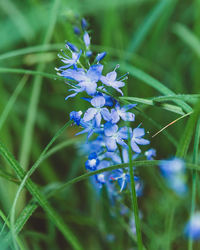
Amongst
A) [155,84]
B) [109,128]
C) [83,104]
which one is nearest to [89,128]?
[109,128]

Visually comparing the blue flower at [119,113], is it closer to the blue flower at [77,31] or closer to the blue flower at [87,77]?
the blue flower at [87,77]

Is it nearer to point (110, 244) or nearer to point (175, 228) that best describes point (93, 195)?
point (110, 244)

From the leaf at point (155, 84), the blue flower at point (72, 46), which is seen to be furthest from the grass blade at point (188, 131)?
the blue flower at point (72, 46)

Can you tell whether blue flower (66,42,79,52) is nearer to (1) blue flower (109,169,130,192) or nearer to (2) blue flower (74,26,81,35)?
(2) blue flower (74,26,81,35)

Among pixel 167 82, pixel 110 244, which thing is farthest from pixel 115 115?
pixel 167 82

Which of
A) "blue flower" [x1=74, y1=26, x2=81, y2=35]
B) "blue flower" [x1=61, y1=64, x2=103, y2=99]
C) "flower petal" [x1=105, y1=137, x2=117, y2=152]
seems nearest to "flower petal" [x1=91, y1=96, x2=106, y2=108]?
"blue flower" [x1=61, y1=64, x2=103, y2=99]

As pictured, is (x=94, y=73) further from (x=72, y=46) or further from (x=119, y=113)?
(x=72, y=46)

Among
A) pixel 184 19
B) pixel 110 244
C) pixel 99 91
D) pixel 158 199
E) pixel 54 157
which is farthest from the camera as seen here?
pixel 184 19
